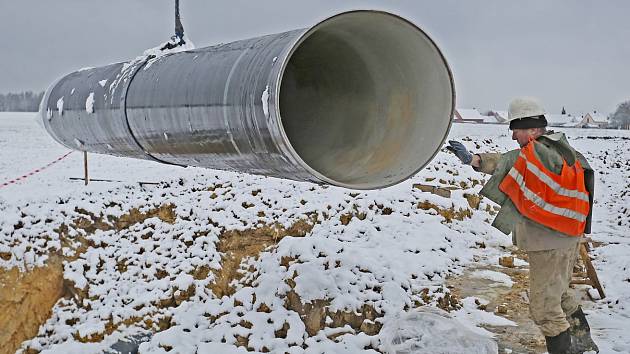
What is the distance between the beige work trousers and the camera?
3.71m

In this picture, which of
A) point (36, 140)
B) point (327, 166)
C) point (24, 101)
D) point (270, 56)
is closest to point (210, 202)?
point (327, 166)

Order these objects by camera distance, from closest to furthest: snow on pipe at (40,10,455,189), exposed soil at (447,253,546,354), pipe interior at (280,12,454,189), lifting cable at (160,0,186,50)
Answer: snow on pipe at (40,10,455,189), pipe interior at (280,12,454,189), lifting cable at (160,0,186,50), exposed soil at (447,253,546,354)

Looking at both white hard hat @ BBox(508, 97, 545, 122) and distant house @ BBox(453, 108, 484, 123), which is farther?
distant house @ BBox(453, 108, 484, 123)

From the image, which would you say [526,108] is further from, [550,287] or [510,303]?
[510,303]

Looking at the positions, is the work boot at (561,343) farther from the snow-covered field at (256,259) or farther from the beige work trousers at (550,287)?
the snow-covered field at (256,259)

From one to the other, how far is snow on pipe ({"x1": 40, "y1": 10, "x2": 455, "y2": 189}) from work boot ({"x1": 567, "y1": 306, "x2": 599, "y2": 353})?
2.22 meters

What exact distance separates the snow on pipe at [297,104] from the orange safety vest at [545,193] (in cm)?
110

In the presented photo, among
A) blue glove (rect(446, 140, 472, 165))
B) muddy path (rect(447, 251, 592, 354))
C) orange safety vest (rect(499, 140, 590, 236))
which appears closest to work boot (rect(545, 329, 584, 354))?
muddy path (rect(447, 251, 592, 354))

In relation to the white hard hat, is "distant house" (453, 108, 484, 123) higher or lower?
higher

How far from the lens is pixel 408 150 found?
2818 millimetres

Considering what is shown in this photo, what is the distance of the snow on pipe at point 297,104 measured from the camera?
2.36 meters

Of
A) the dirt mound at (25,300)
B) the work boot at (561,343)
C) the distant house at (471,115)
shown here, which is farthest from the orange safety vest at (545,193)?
the distant house at (471,115)

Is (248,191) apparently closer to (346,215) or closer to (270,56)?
(346,215)

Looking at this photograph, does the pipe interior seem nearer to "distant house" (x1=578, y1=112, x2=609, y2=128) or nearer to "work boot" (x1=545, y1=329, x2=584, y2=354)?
"work boot" (x1=545, y1=329, x2=584, y2=354)
